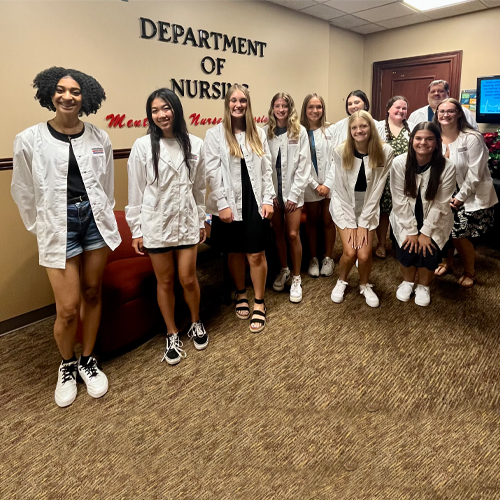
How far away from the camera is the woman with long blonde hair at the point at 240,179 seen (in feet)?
7.83

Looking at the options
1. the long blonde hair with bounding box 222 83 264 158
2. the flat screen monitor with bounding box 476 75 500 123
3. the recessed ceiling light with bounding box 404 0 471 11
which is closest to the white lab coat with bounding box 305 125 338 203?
the long blonde hair with bounding box 222 83 264 158

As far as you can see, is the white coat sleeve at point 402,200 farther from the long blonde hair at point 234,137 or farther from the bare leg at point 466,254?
the long blonde hair at point 234,137

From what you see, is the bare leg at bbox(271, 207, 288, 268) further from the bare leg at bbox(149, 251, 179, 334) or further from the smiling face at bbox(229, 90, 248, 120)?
the bare leg at bbox(149, 251, 179, 334)

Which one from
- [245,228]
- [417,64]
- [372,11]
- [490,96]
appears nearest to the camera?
[245,228]

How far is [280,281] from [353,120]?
129 centimetres

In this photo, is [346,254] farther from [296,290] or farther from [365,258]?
[296,290]

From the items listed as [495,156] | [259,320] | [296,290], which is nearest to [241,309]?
[259,320]

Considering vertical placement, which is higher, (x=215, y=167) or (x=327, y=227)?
(x=215, y=167)

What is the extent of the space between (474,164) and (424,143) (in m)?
0.57

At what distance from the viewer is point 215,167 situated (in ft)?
7.91

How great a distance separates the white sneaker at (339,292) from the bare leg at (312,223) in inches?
18.7

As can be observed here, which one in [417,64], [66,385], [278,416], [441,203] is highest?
[417,64]

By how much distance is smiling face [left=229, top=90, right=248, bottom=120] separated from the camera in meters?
2.32

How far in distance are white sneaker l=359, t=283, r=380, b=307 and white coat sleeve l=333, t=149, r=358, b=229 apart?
0.48 metres
